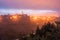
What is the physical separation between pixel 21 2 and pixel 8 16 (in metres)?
0.28

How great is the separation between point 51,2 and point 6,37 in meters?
0.81

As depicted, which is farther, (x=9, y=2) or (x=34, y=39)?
(x=9, y=2)

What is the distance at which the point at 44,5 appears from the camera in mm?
2006

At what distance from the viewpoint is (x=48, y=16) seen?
188 cm

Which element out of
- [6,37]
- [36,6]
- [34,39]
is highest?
[36,6]

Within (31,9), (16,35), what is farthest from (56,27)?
(31,9)

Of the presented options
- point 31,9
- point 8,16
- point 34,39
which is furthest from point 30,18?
point 34,39

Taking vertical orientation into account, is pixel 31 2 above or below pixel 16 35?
above

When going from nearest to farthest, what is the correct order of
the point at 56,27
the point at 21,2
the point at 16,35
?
the point at 56,27 → the point at 16,35 → the point at 21,2

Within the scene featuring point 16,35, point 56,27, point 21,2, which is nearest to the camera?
point 56,27

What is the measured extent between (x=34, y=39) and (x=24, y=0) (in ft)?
3.79

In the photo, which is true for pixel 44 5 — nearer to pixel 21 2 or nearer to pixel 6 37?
pixel 21 2

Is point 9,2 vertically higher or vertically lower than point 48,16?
higher

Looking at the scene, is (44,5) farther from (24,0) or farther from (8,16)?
(8,16)
